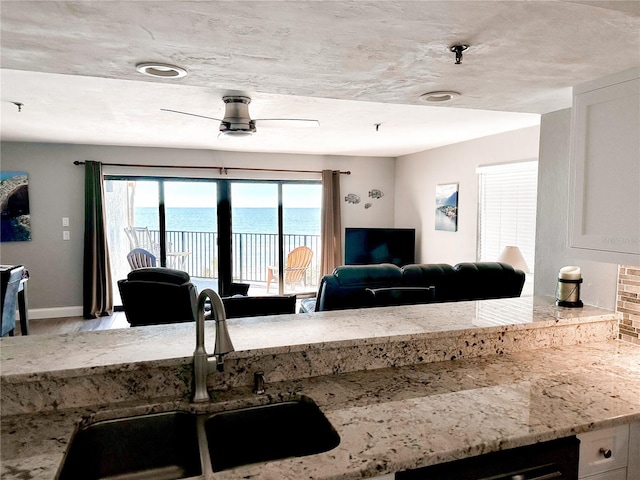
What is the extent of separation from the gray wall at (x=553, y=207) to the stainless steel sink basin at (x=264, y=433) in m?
1.66

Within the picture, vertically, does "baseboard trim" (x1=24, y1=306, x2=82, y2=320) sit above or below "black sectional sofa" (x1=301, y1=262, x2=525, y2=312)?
below

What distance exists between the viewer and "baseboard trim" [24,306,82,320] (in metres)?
5.65

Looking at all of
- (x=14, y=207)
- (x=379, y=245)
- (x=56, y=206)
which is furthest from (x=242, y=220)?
(x=14, y=207)

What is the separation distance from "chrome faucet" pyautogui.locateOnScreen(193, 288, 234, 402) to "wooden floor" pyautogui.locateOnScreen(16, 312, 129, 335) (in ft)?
14.3

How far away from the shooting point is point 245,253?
22.5 ft

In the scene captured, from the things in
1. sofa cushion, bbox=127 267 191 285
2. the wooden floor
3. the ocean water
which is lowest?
the wooden floor

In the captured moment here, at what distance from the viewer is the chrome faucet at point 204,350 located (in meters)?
1.28

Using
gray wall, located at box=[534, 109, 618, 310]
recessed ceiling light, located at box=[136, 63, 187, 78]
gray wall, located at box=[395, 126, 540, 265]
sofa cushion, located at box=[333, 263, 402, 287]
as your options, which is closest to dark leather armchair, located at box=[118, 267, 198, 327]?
sofa cushion, located at box=[333, 263, 402, 287]

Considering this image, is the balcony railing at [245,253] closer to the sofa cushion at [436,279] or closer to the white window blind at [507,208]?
the white window blind at [507,208]

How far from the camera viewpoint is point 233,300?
308 centimetres

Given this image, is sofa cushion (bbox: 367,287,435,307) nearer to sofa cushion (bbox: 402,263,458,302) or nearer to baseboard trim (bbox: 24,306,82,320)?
sofa cushion (bbox: 402,263,458,302)

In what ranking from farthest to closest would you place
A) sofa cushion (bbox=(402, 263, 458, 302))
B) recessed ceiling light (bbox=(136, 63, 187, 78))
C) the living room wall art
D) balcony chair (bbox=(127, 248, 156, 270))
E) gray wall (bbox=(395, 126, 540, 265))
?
balcony chair (bbox=(127, 248, 156, 270)) → the living room wall art → gray wall (bbox=(395, 126, 540, 265)) → sofa cushion (bbox=(402, 263, 458, 302)) → recessed ceiling light (bbox=(136, 63, 187, 78))

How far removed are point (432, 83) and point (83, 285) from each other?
18.4 feet

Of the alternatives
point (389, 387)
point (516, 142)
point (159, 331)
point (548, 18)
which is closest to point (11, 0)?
point (159, 331)
